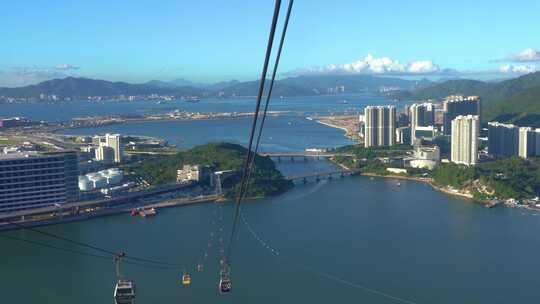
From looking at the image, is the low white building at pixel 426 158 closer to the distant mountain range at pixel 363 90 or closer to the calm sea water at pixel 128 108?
the distant mountain range at pixel 363 90

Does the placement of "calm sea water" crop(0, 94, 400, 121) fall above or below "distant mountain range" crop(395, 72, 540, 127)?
below

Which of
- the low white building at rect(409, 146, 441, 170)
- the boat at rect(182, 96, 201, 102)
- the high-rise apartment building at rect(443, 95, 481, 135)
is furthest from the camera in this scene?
the boat at rect(182, 96, 201, 102)

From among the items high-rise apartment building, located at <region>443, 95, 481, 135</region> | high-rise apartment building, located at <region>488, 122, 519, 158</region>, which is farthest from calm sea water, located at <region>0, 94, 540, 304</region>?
high-rise apartment building, located at <region>443, 95, 481, 135</region>

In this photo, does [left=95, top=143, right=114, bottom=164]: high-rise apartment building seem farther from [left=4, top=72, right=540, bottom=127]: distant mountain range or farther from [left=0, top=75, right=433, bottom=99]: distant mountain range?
[left=0, top=75, right=433, bottom=99]: distant mountain range

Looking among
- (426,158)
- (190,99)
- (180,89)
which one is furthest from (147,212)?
(180,89)

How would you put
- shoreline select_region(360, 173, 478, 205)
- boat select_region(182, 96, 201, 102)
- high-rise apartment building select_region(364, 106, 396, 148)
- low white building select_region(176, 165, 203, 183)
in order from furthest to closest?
boat select_region(182, 96, 201, 102), high-rise apartment building select_region(364, 106, 396, 148), low white building select_region(176, 165, 203, 183), shoreline select_region(360, 173, 478, 205)

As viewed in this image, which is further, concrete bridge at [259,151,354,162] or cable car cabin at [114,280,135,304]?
concrete bridge at [259,151,354,162]
